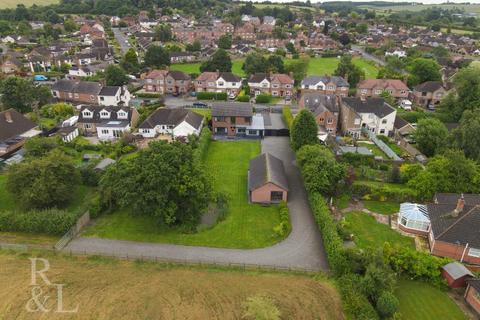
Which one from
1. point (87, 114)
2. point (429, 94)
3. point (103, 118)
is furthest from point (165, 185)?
point (429, 94)

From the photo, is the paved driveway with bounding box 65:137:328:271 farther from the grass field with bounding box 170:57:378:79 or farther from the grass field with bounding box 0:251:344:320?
the grass field with bounding box 170:57:378:79

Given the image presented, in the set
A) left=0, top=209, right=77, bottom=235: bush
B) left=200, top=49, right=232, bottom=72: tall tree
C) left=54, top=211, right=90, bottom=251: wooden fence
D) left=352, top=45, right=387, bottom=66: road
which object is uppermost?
left=200, top=49, right=232, bottom=72: tall tree

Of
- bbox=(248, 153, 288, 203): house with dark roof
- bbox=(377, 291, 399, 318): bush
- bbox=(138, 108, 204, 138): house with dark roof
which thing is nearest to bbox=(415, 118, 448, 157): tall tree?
bbox=(248, 153, 288, 203): house with dark roof

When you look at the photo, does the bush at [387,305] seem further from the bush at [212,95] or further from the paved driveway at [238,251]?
the bush at [212,95]

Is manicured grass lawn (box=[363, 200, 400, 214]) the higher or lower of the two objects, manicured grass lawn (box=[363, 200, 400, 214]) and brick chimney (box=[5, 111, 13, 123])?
the lower

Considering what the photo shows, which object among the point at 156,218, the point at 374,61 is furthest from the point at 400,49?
the point at 156,218

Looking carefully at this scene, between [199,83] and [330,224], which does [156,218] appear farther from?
[199,83]
